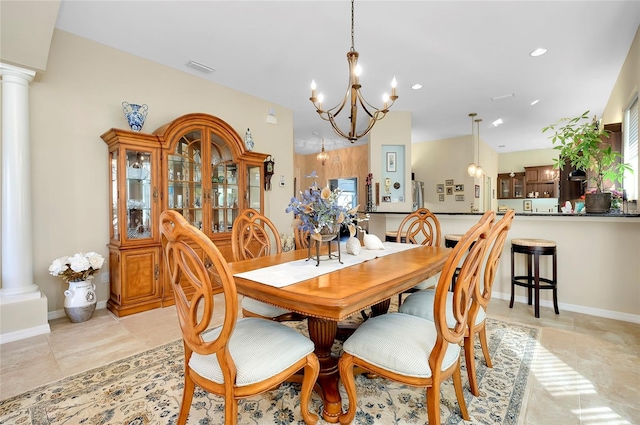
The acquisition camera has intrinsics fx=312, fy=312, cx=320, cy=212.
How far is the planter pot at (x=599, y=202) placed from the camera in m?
2.88

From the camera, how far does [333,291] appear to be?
4.25 ft

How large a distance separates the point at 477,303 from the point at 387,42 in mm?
2747

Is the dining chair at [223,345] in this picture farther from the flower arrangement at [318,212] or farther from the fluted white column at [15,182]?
the fluted white column at [15,182]

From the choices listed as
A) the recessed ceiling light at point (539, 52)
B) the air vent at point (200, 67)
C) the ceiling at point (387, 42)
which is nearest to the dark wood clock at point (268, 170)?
the ceiling at point (387, 42)

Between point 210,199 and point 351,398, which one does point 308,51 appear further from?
point 351,398

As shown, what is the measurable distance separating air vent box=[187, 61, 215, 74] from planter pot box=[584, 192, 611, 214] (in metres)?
4.28

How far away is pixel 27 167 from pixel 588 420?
4.28 m

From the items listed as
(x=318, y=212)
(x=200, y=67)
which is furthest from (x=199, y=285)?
(x=200, y=67)

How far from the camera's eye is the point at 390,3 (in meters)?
2.60

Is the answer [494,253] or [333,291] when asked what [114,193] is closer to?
[333,291]

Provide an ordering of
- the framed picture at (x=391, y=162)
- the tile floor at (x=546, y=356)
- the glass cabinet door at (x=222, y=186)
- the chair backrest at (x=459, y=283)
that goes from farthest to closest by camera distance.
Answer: the framed picture at (x=391, y=162) → the glass cabinet door at (x=222, y=186) → the tile floor at (x=546, y=356) → the chair backrest at (x=459, y=283)

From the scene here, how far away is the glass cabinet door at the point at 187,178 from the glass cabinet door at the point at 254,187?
2.26 feet

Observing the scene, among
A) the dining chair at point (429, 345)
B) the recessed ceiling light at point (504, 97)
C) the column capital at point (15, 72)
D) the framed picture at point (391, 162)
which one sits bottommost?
the dining chair at point (429, 345)

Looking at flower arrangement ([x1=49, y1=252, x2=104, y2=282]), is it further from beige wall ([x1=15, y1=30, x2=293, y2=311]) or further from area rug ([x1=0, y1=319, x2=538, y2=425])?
area rug ([x1=0, y1=319, x2=538, y2=425])
